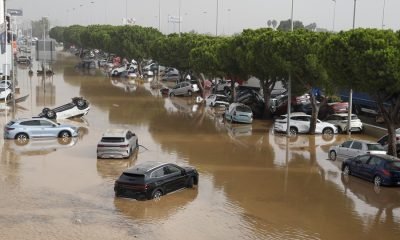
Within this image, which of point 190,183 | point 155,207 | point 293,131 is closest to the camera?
point 155,207

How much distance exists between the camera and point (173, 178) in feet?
66.7

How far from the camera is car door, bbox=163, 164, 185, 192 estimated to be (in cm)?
2012

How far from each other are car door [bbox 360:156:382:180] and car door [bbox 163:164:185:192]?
7.69 m

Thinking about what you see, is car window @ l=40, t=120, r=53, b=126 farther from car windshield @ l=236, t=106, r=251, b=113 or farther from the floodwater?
car windshield @ l=236, t=106, r=251, b=113

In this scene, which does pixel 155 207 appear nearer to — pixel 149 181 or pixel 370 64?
pixel 149 181

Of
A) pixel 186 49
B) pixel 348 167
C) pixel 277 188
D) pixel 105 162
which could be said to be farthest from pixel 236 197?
pixel 186 49

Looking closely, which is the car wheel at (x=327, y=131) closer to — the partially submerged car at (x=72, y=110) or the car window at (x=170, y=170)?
the partially submerged car at (x=72, y=110)

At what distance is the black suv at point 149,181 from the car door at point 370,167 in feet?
25.3

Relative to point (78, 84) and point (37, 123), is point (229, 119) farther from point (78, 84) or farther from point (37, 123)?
point (78, 84)

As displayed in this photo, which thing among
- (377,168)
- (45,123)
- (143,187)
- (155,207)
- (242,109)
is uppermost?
(242,109)

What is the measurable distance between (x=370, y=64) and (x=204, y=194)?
920 cm

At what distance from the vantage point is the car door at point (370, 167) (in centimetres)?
2222

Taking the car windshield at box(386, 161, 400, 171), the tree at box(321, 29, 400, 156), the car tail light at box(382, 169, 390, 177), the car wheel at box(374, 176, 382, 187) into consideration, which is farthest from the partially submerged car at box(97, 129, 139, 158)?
the car windshield at box(386, 161, 400, 171)

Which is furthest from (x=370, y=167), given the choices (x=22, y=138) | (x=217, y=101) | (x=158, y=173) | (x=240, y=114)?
(x=217, y=101)
